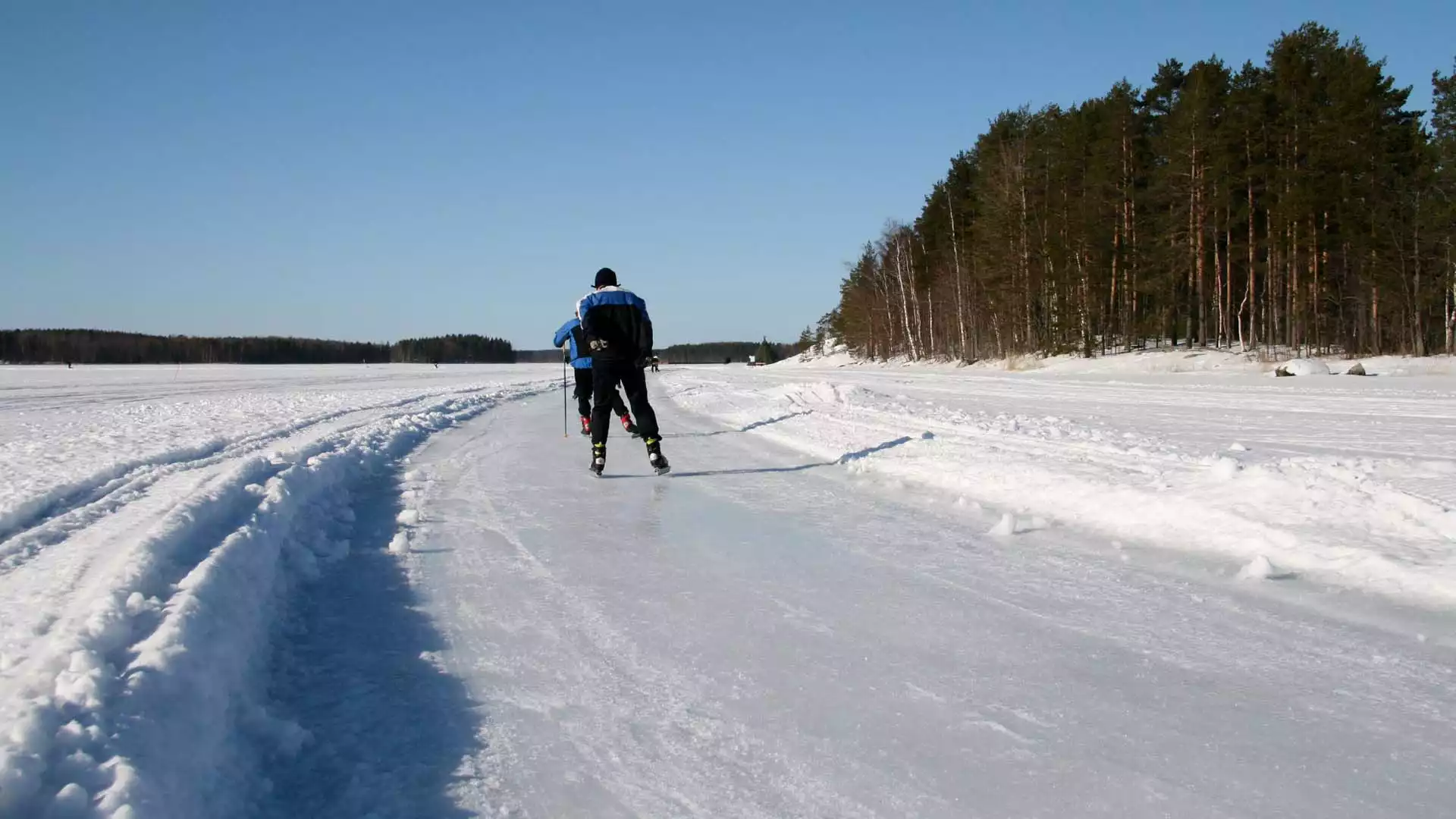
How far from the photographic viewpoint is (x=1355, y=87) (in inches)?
1163

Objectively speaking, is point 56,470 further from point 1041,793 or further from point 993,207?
point 993,207

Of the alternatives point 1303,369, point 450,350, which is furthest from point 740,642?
point 450,350

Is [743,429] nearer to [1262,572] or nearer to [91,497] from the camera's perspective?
[91,497]

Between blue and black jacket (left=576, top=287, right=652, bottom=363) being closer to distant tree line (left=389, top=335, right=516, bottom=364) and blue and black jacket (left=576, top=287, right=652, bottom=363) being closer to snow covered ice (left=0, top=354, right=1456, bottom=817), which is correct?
snow covered ice (left=0, top=354, right=1456, bottom=817)

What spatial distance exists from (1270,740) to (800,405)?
44.0 feet

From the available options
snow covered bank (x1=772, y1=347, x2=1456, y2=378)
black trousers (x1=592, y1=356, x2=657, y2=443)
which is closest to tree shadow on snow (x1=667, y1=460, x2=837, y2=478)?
black trousers (x1=592, y1=356, x2=657, y2=443)

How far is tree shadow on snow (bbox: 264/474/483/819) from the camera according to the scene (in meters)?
2.12

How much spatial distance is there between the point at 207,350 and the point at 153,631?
16867cm

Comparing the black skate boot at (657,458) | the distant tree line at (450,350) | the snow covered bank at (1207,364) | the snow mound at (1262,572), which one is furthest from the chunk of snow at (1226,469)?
the distant tree line at (450,350)

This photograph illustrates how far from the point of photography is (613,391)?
817cm

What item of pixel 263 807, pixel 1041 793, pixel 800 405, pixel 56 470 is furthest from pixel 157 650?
pixel 800 405

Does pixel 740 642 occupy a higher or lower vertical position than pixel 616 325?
lower

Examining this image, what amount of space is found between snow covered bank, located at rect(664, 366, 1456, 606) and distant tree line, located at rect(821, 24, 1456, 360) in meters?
16.9

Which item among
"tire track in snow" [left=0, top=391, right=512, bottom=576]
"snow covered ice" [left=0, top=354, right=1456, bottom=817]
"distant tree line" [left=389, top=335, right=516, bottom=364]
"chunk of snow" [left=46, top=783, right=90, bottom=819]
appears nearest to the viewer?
"chunk of snow" [left=46, top=783, right=90, bottom=819]
